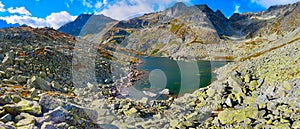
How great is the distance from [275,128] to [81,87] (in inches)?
936

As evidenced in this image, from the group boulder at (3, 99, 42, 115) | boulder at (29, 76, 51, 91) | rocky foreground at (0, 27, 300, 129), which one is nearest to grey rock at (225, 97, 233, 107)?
rocky foreground at (0, 27, 300, 129)

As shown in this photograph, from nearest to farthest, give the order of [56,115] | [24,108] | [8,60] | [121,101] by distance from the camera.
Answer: [24,108]
[56,115]
[121,101]
[8,60]

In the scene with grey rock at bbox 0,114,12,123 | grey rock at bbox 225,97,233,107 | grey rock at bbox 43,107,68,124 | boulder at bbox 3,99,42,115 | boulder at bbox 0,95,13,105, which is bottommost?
grey rock at bbox 225,97,233,107

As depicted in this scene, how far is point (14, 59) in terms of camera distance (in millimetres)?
29328

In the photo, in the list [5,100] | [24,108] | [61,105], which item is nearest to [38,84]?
[61,105]

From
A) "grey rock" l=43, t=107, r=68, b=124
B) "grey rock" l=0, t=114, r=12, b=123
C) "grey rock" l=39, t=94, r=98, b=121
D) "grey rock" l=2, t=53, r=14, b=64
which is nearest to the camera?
"grey rock" l=0, t=114, r=12, b=123

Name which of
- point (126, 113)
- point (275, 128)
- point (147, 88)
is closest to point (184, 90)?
point (147, 88)

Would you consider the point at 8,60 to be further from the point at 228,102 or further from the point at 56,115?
the point at 228,102

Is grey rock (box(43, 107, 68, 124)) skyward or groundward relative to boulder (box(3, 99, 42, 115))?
groundward

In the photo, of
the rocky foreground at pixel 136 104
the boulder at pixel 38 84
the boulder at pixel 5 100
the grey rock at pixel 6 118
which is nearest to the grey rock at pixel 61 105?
the rocky foreground at pixel 136 104

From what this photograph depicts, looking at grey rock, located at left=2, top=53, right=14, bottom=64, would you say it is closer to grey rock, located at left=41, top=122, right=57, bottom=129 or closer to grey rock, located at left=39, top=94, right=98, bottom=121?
grey rock, located at left=39, top=94, right=98, bottom=121

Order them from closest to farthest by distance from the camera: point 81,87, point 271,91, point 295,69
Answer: point 271,91
point 295,69
point 81,87

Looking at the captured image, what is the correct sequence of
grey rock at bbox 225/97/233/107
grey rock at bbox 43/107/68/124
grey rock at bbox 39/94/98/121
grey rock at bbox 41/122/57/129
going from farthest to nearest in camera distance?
grey rock at bbox 225/97/233/107, grey rock at bbox 39/94/98/121, grey rock at bbox 43/107/68/124, grey rock at bbox 41/122/57/129

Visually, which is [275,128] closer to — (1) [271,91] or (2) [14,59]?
(1) [271,91]
